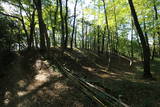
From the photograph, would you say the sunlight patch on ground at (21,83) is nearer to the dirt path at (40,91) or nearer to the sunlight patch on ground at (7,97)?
the dirt path at (40,91)

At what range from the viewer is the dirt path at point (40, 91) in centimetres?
613

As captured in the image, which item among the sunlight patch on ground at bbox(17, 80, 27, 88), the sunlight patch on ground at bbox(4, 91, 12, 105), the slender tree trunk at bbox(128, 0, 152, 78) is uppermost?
the slender tree trunk at bbox(128, 0, 152, 78)

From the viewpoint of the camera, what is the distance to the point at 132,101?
5.96m

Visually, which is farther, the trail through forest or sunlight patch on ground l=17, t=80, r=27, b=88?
sunlight patch on ground l=17, t=80, r=27, b=88

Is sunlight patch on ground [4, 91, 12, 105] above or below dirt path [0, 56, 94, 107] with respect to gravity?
A: below

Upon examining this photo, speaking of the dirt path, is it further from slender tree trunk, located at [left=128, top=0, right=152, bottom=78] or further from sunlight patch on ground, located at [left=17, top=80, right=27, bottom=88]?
slender tree trunk, located at [left=128, top=0, right=152, bottom=78]

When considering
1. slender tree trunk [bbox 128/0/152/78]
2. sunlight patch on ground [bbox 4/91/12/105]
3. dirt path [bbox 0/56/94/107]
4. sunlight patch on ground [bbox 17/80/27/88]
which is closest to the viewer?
dirt path [bbox 0/56/94/107]

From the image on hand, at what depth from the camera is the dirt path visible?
20.1 ft

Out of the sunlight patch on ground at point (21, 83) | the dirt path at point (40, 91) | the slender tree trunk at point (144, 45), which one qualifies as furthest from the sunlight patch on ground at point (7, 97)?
the slender tree trunk at point (144, 45)

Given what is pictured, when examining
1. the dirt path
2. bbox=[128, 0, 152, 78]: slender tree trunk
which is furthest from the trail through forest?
bbox=[128, 0, 152, 78]: slender tree trunk

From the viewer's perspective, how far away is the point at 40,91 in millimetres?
7383

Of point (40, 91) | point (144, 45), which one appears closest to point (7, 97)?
point (40, 91)

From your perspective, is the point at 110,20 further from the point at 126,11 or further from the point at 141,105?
the point at 141,105

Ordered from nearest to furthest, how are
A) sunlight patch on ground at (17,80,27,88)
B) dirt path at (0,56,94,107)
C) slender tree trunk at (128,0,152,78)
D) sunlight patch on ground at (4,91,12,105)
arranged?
1. dirt path at (0,56,94,107)
2. sunlight patch on ground at (4,91,12,105)
3. sunlight patch on ground at (17,80,27,88)
4. slender tree trunk at (128,0,152,78)
